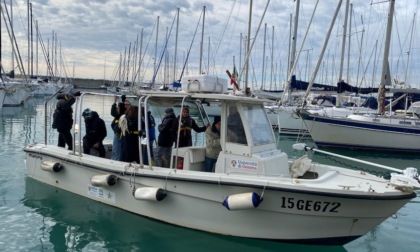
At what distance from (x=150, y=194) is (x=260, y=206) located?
1763mm

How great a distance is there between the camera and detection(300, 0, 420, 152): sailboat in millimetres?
17672

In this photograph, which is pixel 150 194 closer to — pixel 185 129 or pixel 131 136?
pixel 131 136

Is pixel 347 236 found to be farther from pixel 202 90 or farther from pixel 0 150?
pixel 0 150

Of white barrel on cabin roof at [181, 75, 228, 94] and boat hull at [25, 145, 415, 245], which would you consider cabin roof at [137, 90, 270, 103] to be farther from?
boat hull at [25, 145, 415, 245]

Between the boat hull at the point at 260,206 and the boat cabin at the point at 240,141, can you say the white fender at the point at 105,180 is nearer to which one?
the boat hull at the point at 260,206

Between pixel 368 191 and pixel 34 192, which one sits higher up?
pixel 368 191

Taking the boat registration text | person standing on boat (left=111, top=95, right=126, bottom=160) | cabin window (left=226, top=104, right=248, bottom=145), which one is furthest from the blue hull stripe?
the boat registration text

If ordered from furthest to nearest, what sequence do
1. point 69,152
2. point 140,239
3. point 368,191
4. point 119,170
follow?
point 69,152, point 119,170, point 140,239, point 368,191

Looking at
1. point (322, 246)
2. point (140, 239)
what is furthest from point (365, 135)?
point (140, 239)

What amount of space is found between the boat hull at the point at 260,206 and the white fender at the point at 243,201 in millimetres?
169

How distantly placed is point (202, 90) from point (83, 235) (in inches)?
121

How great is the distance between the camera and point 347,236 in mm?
5703

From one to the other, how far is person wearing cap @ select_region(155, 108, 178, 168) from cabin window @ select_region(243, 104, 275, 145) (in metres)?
1.42

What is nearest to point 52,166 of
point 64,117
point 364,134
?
point 64,117
